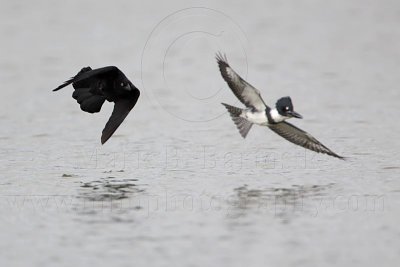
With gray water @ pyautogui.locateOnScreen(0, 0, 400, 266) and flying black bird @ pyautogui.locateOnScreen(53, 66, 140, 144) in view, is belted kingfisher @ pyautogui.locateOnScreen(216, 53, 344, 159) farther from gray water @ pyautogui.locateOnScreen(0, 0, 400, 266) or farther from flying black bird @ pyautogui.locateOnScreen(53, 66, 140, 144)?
flying black bird @ pyautogui.locateOnScreen(53, 66, 140, 144)

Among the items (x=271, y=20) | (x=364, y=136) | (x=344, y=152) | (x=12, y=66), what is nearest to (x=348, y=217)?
(x=344, y=152)

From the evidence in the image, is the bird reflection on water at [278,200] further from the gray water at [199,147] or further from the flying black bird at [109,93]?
the flying black bird at [109,93]

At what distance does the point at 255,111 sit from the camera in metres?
13.2

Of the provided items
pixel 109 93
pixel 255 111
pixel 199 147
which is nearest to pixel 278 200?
pixel 255 111

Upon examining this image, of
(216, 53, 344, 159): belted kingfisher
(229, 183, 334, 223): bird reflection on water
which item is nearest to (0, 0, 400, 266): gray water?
(229, 183, 334, 223): bird reflection on water

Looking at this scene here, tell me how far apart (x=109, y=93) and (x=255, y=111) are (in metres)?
2.06

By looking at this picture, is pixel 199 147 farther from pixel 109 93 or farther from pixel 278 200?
pixel 278 200

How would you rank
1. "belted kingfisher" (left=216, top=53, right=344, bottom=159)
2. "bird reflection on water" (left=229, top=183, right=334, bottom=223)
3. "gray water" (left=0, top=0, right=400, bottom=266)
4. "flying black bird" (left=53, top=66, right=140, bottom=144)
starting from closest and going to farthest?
"gray water" (left=0, top=0, right=400, bottom=266) < "bird reflection on water" (left=229, top=183, right=334, bottom=223) < "belted kingfisher" (left=216, top=53, right=344, bottom=159) < "flying black bird" (left=53, top=66, right=140, bottom=144)

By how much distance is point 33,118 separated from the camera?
58.9 feet

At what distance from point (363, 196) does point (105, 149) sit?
16.0ft

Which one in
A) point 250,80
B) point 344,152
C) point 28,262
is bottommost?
point 28,262

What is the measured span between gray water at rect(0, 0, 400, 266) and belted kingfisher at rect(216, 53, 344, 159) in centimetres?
56

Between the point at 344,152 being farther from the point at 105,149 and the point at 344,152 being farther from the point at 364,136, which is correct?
the point at 105,149

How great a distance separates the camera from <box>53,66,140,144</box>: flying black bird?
44.3 feet
